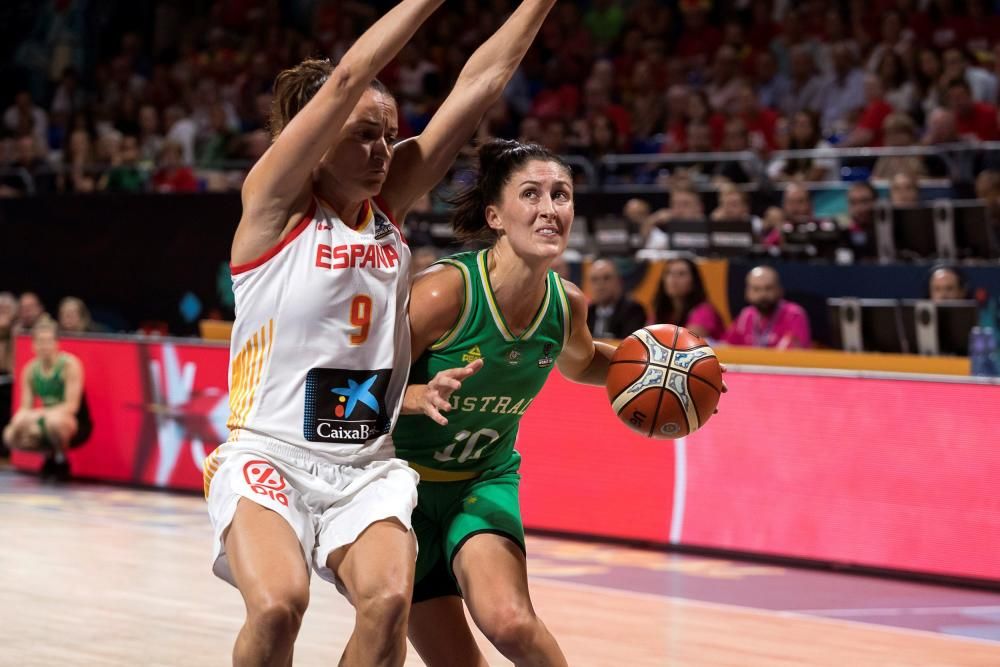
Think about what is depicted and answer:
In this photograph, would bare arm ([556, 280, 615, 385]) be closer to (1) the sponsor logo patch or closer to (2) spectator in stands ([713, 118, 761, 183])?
(1) the sponsor logo patch

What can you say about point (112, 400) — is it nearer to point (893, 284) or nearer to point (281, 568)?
point (893, 284)

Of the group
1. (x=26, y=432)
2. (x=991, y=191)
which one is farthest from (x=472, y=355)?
(x=26, y=432)

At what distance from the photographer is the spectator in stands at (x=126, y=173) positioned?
15336 millimetres

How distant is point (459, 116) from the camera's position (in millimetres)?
4277

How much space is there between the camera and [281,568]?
3580 mm

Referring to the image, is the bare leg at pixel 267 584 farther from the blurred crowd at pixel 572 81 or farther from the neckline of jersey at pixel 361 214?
the blurred crowd at pixel 572 81

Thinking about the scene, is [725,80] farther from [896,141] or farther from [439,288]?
[439,288]

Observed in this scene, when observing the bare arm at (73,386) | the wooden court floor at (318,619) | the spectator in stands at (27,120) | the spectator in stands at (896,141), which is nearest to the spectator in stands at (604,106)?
the spectator in stands at (896,141)

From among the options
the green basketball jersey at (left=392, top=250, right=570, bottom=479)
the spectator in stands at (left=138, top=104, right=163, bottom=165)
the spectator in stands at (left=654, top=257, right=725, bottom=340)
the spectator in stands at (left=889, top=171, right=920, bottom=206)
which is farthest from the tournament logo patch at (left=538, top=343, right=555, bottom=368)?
the spectator in stands at (left=138, top=104, right=163, bottom=165)

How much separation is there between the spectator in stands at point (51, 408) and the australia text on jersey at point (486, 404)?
7527 millimetres

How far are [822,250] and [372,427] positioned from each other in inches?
270

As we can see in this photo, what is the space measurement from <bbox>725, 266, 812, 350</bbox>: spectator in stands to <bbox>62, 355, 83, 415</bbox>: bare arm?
4.92m

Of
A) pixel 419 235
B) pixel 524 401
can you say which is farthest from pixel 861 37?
pixel 524 401

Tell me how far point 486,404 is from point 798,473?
4.29 metres
